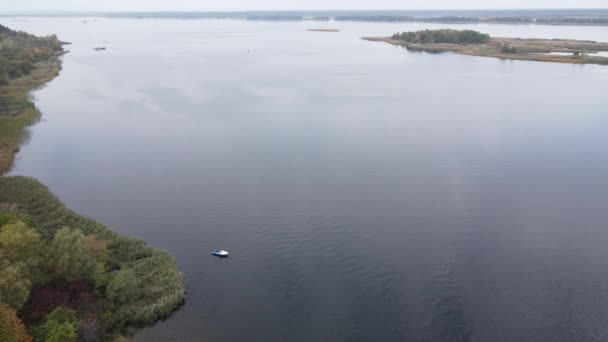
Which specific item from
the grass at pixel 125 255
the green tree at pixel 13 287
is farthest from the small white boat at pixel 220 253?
the green tree at pixel 13 287

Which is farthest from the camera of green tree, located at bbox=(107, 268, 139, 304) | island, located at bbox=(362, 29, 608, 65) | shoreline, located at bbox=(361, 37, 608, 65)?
island, located at bbox=(362, 29, 608, 65)

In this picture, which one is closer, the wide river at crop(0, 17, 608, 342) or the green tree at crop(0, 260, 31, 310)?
the green tree at crop(0, 260, 31, 310)

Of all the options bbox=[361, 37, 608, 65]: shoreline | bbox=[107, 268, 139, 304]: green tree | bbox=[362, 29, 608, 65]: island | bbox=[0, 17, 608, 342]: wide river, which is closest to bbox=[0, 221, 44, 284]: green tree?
bbox=[107, 268, 139, 304]: green tree

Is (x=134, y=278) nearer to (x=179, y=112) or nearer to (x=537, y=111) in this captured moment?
(x=179, y=112)

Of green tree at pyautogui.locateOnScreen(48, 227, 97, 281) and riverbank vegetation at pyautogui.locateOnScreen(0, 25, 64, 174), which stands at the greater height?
riverbank vegetation at pyautogui.locateOnScreen(0, 25, 64, 174)

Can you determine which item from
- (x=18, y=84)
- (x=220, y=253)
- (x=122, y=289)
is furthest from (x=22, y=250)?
(x=18, y=84)

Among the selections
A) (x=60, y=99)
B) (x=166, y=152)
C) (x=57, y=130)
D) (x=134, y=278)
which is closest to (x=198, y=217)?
(x=134, y=278)

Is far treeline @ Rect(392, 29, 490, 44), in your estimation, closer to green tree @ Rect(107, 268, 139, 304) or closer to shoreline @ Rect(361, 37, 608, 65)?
shoreline @ Rect(361, 37, 608, 65)
